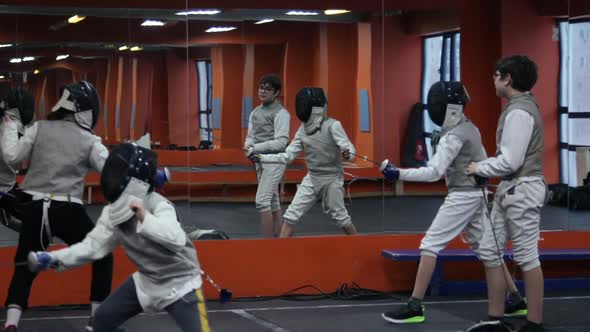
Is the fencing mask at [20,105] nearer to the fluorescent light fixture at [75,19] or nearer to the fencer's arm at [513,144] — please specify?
the fluorescent light fixture at [75,19]

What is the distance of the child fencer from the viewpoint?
261 inches

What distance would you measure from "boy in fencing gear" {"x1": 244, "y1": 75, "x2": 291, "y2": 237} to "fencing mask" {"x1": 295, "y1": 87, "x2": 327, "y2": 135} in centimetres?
12

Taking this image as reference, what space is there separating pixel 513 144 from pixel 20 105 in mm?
3443

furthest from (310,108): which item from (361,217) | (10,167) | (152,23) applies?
(10,167)

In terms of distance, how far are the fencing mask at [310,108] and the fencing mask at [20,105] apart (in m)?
2.00

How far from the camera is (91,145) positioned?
6336 millimetres

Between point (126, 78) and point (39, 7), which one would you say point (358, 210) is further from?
point (39, 7)

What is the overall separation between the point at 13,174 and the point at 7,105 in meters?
0.59

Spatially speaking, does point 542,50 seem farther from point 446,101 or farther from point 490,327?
point 490,327

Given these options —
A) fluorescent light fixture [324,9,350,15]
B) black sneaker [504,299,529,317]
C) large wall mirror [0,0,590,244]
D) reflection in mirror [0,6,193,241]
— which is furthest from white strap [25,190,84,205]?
black sneaker [504,299,529,317]

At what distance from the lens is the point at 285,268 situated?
7.98 meters

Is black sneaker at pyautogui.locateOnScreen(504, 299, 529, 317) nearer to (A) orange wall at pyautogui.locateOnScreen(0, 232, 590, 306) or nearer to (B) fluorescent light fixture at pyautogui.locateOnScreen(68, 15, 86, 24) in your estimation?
(A) orange wall at pyautogui.locateOnScreen(0, 232, 590, 306)

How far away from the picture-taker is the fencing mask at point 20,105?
7.44 meters

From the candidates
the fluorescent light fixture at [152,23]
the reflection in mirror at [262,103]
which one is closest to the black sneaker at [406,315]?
the reflection in mirror at [262,103]
